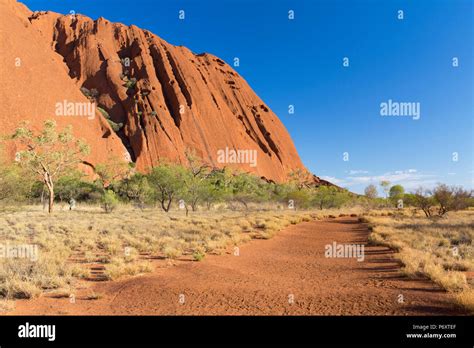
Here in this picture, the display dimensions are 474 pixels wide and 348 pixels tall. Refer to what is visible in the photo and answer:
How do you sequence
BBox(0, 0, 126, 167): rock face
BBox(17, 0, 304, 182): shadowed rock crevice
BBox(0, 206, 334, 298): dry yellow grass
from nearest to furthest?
BBox(0, 206, 334, 298): dry yellow grass → BBox(0, 0, 126, 167): rock face → BBox(17, 0, 304, 182): shadowed rock crevice

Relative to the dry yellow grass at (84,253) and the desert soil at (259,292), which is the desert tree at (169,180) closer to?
the dry yellow grass at (84,253)

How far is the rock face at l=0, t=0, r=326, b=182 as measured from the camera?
177 feet

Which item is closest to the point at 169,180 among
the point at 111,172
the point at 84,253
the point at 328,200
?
the point at 111,172

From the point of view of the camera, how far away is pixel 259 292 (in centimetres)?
730

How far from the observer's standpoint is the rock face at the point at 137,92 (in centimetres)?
5397

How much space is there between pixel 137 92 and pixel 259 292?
73.1 metres

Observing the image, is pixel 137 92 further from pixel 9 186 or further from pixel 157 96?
pixel 9 186

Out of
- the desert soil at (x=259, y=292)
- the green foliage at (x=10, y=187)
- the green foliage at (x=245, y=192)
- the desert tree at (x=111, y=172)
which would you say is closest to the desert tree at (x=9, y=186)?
the green foliage at (x=10, y=187)

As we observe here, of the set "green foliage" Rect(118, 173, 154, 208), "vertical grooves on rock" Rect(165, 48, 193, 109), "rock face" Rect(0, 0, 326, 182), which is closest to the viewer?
"green foliage" Rect(118, 173, 154, 208)

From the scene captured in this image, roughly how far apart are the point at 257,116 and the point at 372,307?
311ft

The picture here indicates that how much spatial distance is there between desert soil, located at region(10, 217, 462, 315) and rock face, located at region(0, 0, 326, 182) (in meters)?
50.9

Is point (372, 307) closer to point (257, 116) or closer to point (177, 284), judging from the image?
point (177, 284)

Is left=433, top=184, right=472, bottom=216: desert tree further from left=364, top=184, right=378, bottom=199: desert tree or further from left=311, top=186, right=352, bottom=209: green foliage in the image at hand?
left=364, top=184, right=378, bottom=199: desert tree

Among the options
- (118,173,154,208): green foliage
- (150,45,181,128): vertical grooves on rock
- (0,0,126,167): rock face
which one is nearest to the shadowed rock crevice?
(150,45,181,128): vertical grooves on rock
